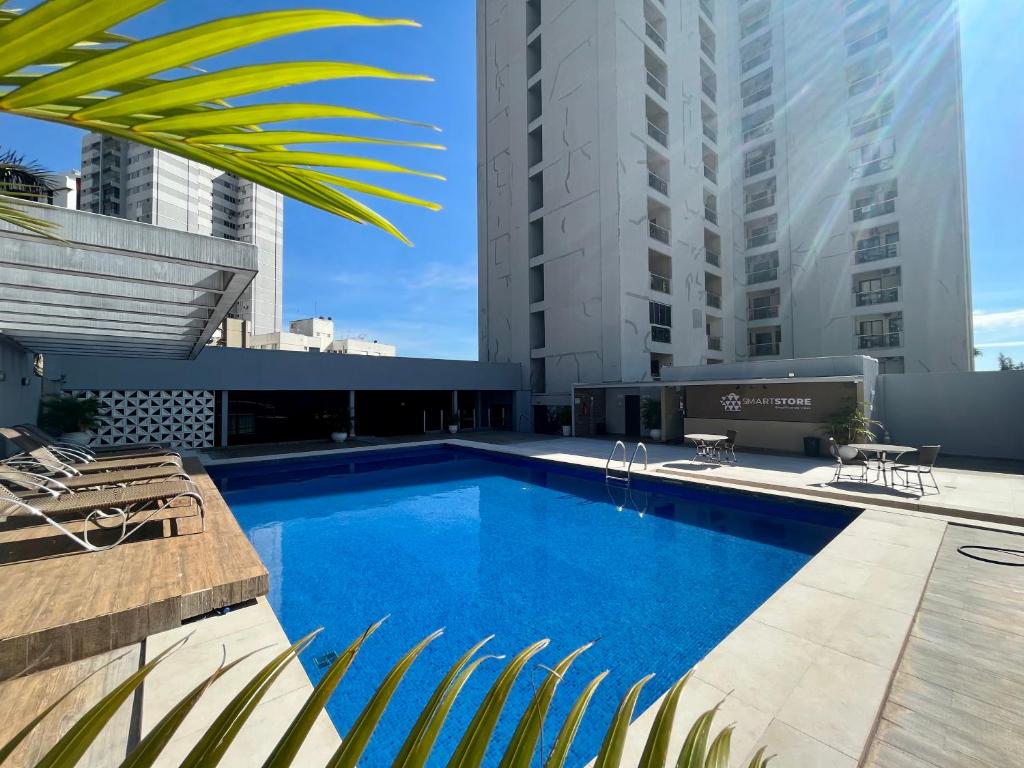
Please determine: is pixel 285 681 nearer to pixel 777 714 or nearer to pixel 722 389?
pixel 777 714

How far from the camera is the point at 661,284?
23766 mm

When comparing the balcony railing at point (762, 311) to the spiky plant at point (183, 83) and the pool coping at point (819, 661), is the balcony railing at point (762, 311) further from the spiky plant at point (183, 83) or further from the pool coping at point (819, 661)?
the spiky plant at point (183, 83)

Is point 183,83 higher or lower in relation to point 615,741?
higher

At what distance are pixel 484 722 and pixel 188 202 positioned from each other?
7755 centimetres

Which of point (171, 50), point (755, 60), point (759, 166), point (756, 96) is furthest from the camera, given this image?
point (755, 60)

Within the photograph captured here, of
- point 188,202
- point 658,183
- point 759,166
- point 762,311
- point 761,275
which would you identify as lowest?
point 762,311

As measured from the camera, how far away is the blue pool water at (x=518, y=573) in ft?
15.1

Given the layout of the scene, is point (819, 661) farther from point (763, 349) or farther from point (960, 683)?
point (763, 349)

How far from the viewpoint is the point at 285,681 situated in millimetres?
3418

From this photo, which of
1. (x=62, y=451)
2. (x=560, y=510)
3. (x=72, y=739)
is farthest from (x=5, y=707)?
(x=62, y=451)

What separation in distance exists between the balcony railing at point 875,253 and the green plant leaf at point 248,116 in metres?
30.5

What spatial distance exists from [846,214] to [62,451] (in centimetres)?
3351

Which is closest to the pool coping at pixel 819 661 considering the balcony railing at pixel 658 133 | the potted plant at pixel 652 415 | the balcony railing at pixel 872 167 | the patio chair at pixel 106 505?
the patio chair at pixel 106 505

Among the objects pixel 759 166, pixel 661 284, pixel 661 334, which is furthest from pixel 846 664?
pixel 759 166
